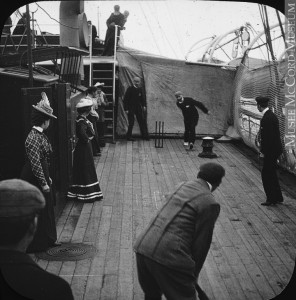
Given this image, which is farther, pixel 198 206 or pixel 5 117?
pixel 5 117

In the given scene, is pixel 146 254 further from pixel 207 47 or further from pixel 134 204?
pixel 207 47

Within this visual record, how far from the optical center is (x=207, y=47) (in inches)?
763

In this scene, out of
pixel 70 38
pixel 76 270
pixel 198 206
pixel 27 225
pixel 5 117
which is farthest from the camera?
pixel 70 38

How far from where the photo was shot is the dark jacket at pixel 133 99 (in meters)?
14.4

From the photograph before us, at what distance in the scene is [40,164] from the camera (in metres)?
5.80

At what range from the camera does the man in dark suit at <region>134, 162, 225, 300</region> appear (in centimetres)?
348

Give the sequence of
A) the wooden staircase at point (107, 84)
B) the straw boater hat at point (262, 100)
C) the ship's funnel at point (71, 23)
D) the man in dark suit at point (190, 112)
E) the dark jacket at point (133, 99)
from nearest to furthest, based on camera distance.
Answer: the straw boater hat at point (262, 100), the ship's funnel at point (71, 23), the man in dark suit at point (190, 112), the dark jacket at point (133, 99), the wooden staircase at point (107, 84)

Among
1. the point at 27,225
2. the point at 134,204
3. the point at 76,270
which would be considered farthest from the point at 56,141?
the point at 27,225

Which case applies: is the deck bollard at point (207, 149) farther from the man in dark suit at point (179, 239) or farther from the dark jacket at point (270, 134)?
the man in dark suit at point (179, 239)

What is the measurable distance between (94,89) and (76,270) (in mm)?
6090

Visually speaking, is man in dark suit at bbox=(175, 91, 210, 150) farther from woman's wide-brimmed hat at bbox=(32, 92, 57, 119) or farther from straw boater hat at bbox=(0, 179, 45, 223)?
straw boater hat at bbox=(0, 179, 45, 223)

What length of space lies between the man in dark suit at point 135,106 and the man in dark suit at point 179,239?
1091 centimetres

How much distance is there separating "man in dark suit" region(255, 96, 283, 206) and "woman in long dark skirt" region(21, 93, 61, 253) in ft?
11.2

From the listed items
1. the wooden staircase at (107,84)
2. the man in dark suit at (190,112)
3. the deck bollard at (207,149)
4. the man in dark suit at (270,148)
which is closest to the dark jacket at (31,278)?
the man in dark suit at (270,148)
